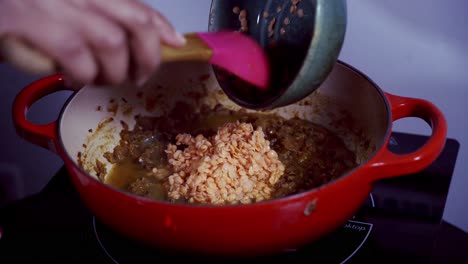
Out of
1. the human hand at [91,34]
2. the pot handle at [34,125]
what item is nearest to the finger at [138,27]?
the human hand at [91,34]

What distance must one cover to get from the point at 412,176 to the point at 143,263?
531 mm

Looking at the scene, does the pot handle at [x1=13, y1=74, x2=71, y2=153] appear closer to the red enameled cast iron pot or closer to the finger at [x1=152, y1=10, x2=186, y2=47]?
the red enameled cast iron pot

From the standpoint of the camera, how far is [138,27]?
0.58 metres

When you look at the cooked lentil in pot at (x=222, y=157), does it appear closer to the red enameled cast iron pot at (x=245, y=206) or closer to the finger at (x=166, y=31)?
the red enameled cast iron pot at (x=245, y=206)

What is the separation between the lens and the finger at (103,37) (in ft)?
1.80

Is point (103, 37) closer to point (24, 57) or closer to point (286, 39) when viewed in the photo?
point (24, 57)

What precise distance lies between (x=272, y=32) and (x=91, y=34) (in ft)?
1.45

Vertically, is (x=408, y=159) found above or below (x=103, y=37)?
below

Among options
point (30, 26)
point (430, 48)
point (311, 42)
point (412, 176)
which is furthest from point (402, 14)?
point (30, 26)

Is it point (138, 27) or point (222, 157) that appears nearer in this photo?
point (138, 27)

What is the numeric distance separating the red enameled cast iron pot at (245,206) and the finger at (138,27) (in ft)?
0.63

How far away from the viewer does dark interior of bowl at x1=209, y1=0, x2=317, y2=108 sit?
85cm

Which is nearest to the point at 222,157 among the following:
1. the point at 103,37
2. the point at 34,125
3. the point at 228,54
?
the point at 228,54

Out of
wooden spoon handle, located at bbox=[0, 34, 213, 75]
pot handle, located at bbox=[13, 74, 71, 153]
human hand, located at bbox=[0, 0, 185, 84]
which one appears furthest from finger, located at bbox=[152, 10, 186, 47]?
pot handle, located at bbox=[13, 74, 71, 153]
